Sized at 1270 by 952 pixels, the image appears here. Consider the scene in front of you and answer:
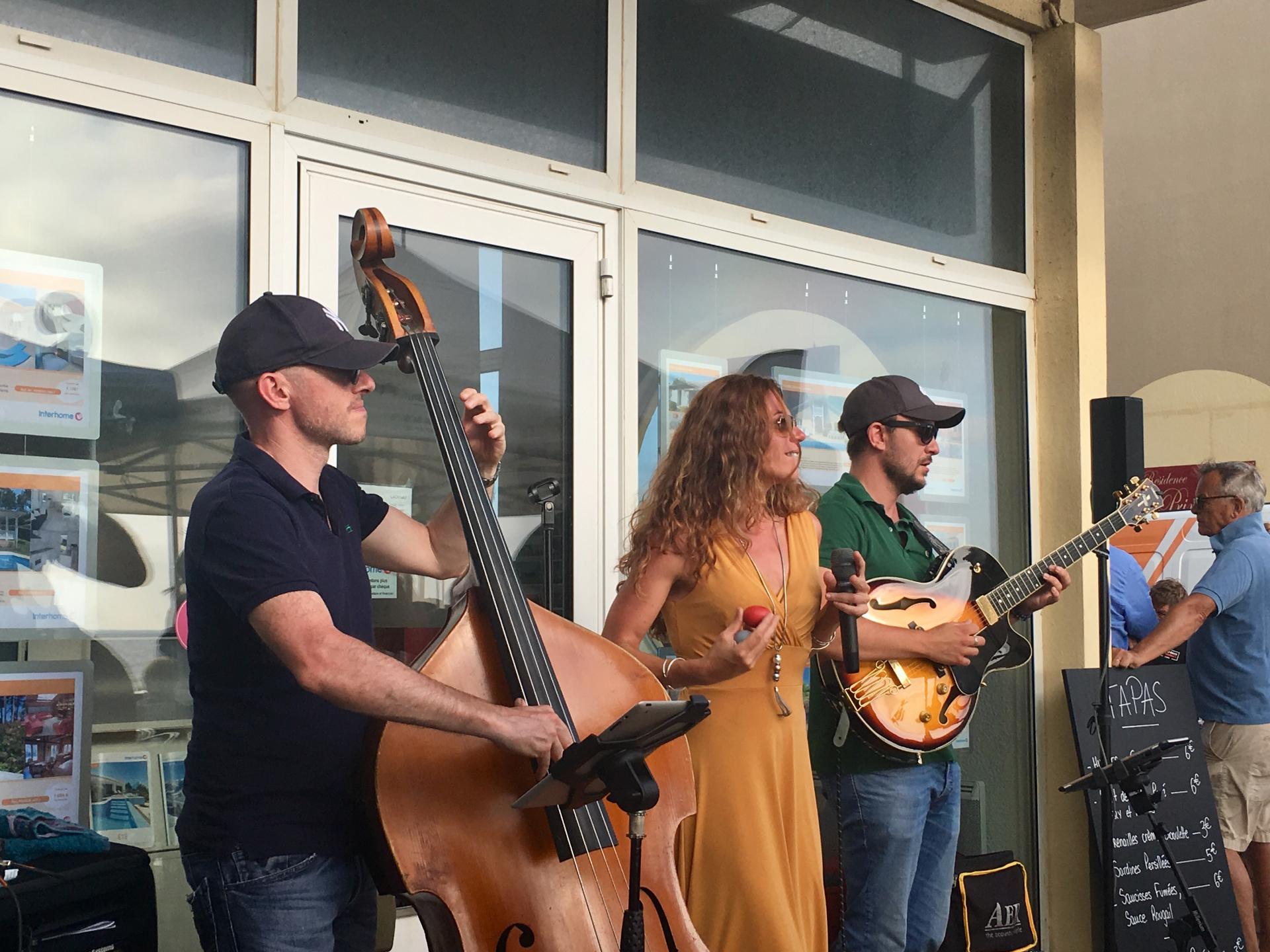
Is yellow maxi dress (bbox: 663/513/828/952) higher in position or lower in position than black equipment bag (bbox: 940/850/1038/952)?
higher

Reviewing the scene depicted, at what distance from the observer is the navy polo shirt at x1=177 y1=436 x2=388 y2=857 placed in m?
1.85

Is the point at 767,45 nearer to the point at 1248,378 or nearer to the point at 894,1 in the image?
the point at 894,1

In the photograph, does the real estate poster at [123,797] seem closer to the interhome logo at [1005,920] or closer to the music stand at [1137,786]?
the music stand at [1137,786]

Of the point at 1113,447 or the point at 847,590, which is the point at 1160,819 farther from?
the point at 847,590

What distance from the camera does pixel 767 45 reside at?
431cm

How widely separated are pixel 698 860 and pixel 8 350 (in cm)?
179

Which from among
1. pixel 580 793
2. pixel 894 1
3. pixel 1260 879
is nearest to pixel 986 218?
pixel 894 1

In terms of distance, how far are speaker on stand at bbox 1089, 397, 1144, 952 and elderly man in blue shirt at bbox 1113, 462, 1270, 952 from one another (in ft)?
4.23

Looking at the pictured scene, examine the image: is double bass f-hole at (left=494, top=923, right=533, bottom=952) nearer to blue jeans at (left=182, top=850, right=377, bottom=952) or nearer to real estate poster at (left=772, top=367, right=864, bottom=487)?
blue jeans at (left=182, top=850, right=377, bottom=952)

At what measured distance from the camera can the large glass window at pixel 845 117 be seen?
4039 millimetres

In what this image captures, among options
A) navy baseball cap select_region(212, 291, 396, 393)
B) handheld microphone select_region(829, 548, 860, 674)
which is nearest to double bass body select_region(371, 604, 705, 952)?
navy baseball cap select_region(212, 291, 396, 393)

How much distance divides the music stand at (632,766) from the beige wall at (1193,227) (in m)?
6.93

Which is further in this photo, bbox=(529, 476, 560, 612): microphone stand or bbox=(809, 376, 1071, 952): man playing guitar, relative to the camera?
bbox=(529, 476, 560, 612): microphone stand

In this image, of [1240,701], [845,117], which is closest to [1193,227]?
[1240,701]
